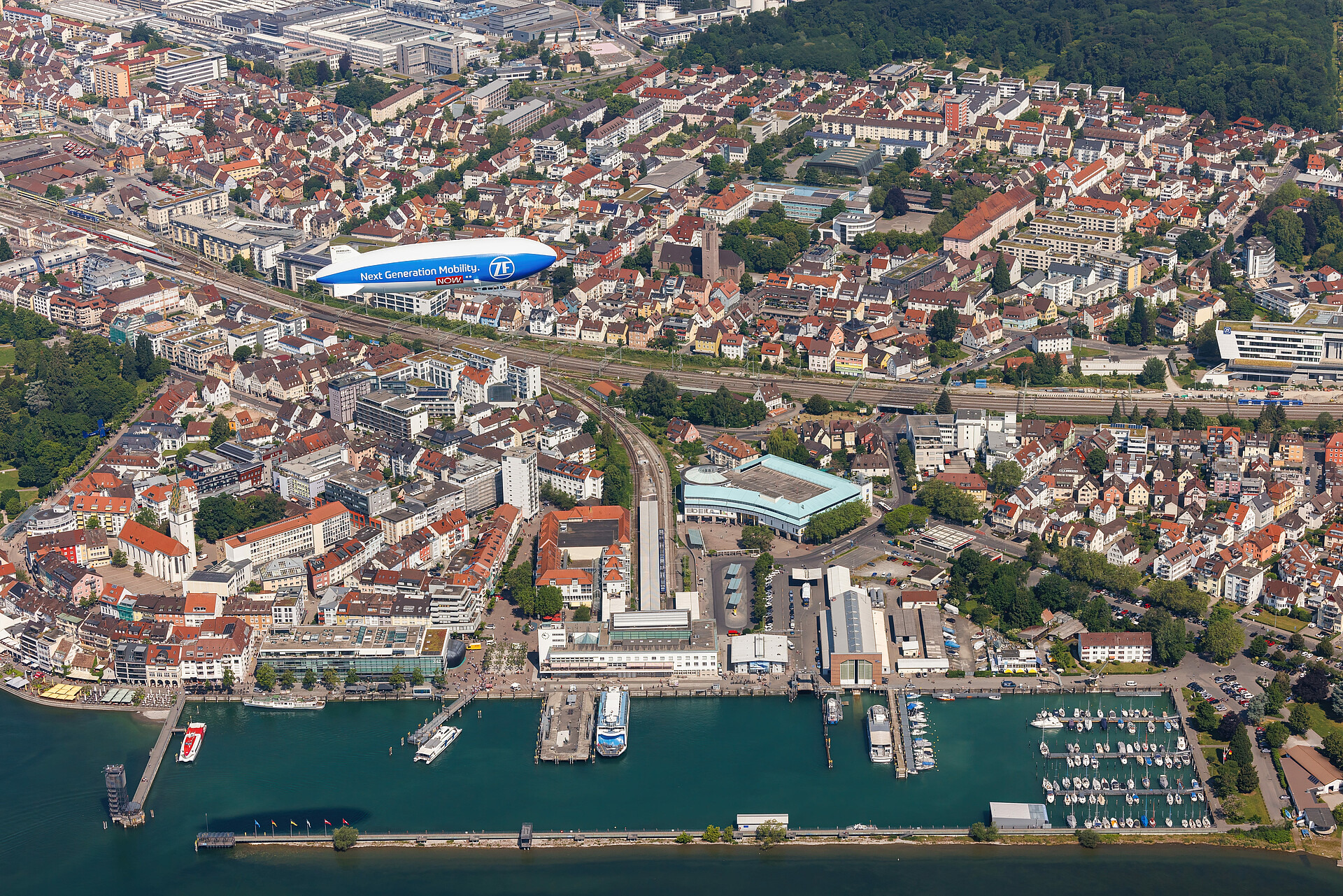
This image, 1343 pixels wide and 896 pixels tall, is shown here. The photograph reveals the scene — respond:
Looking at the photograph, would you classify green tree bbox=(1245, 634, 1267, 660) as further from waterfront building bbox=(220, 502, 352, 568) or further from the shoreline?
waterfront building bbox=(220, 502, 352, 568)

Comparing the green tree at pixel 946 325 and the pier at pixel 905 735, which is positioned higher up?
the green tree at pixel 946 325

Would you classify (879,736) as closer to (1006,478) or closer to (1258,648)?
(1258,648)

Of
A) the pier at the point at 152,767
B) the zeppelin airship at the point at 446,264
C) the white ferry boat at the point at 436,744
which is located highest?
the zeppelin airship at the point at 446,264

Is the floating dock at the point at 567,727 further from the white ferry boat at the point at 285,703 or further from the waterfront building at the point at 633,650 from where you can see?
the white ferry boat at the point at 285,703

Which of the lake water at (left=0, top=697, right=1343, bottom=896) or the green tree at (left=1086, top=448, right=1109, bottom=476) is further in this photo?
the green tree at (left=1086, top=448, right=1109, bottom=476)

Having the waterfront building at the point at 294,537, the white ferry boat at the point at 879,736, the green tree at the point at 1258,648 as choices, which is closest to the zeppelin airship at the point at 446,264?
the waterfront building at the point at 294,537

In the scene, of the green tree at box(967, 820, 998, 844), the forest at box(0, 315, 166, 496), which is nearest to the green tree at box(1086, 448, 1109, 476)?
the green tree at box(967, 820, 998, 844)

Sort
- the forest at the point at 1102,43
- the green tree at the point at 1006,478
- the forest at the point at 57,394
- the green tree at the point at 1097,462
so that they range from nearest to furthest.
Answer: the green tree at the point at 1006,478, the green tree at the point at 1097,462, the forest at the point at 57,394, the forest at the point at 1102,43
